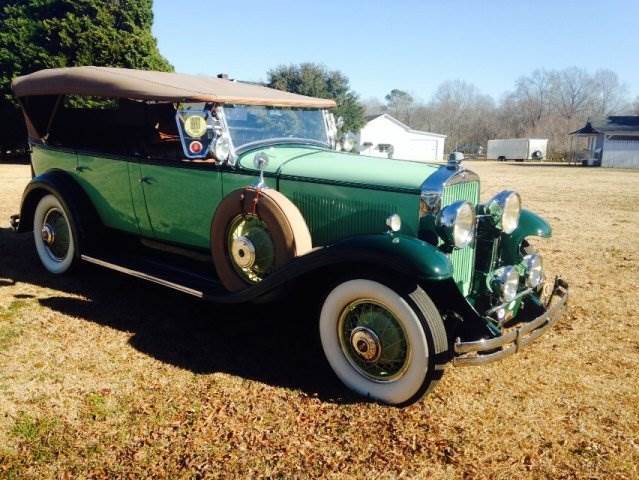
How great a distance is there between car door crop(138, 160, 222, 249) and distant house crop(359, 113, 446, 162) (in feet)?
129

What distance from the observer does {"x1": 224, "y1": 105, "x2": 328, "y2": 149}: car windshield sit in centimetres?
419

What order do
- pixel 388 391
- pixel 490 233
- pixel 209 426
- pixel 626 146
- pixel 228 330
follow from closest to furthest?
pixel 209 426
pixel 388 391
pixel 490 233
pixel 228 330
pixel 626 146

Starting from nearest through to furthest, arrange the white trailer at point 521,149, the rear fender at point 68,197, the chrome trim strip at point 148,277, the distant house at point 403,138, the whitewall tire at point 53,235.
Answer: the chrome trim strip at point 148,277 < the rear fender at point 68,197 < the whitewall tire at point 53,235 < the white trailer at point 521,149 < the distant house at point 403,138

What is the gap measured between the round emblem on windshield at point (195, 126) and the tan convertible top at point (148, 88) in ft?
0.50

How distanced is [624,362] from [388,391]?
1.97 metres

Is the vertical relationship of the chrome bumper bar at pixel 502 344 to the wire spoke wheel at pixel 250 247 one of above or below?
below

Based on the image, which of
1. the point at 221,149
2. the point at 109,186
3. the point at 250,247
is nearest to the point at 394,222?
the point at 250,247

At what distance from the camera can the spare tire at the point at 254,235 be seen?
3.54m

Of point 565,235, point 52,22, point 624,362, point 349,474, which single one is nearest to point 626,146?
point 565,235

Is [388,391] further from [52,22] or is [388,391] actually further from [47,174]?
[52,22]

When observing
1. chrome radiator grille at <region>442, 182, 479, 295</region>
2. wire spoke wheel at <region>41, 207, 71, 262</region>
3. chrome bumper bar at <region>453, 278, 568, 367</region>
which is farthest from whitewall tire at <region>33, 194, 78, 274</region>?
chrome bumper bar at <region>453, 278, 568, 367</region>

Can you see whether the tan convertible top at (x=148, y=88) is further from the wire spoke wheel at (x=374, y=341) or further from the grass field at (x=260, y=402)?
the wire spoke wheel at (x=374, y=341)

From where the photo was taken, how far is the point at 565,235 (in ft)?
27.8

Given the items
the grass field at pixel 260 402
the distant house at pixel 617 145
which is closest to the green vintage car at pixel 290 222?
the grass field at pixel 260 402
